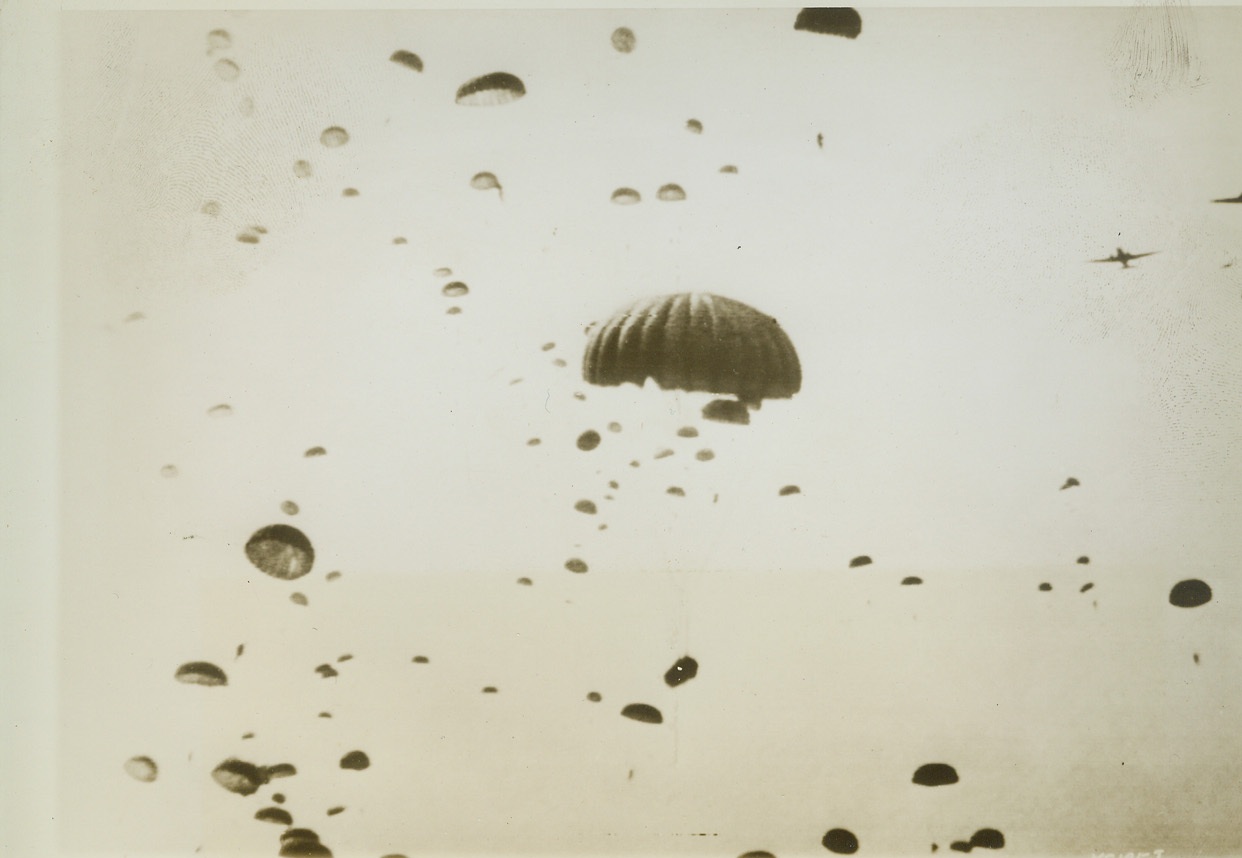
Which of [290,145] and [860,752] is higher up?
[290,145]

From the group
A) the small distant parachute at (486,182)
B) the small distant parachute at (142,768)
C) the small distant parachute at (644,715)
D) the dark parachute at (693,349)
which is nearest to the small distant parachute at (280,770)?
the small distant parachute at (142,768)

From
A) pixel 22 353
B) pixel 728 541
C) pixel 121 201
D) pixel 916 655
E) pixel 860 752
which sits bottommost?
pixel 860 752

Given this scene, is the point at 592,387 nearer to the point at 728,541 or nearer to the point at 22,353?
the point at 728,541

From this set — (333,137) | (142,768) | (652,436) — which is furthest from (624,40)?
(142,768)

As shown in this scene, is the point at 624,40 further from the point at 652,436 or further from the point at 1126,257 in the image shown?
the point at 1126,257

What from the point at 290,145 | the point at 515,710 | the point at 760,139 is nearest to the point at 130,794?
the point at 515,710

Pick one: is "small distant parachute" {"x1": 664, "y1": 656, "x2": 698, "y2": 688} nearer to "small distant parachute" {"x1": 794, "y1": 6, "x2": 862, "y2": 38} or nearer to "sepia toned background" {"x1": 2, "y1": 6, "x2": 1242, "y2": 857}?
"sepia toned background" {"x1": 2, "y1": 6, "x2": 1242, "y2": 857}
